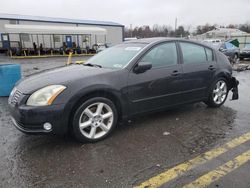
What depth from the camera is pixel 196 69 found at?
4.62 m

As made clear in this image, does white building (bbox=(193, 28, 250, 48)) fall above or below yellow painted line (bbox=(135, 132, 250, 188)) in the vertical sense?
above

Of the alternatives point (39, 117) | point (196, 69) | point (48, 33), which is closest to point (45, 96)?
point (39, 117)

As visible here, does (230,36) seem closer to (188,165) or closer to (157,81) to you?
(157,81)

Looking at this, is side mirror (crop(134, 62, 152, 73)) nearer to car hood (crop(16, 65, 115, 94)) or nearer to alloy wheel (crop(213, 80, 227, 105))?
car hood (crop(16, 65, 115, 94))

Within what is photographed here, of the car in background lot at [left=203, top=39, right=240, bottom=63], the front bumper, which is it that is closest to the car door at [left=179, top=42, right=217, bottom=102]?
the front bumper

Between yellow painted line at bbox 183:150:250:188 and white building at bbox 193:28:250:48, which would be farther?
white building at bbox 193:28:250:48

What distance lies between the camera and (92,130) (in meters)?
3.51

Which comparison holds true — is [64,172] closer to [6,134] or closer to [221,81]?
[6,134]

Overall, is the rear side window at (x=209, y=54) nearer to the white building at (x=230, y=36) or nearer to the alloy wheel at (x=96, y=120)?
the alloy wheel at (x=96, y=120)

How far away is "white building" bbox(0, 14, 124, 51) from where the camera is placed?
25938 mm

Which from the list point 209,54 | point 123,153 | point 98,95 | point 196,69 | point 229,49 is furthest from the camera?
point 229,49

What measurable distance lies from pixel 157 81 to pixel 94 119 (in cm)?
129

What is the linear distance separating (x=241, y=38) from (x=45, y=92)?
31859mm

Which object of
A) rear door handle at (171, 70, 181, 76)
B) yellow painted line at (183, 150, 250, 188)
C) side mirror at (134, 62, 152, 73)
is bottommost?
yellow painted line at (183, 150, 250, 188)
